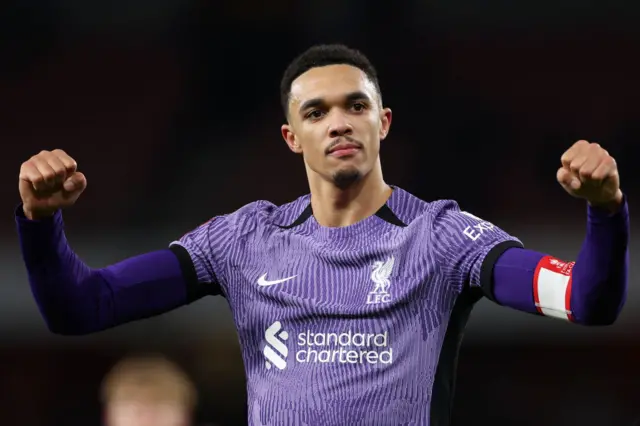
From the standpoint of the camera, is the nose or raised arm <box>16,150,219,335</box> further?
the nose

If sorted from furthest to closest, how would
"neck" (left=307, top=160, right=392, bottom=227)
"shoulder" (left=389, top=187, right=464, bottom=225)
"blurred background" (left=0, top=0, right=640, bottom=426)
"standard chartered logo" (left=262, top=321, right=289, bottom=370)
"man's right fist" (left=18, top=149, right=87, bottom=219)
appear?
"blurred background" (left=0, top=0, right=640, bottom=426), "neck" (left=307, top=160, right=392, bottom=227), "shoulder" (left=389, top=187, right=464, bottom=225), "standard chartered logo" (left=262, top=321, right=289, bottom=370), "man's right fist" (left=18, top=149, right=87, bottom=219)

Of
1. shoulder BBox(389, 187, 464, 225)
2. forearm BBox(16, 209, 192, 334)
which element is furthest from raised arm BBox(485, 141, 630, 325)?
forearm BBox(16, 209, 192, 334)

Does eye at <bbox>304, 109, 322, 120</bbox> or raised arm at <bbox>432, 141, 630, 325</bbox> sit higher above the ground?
eye at <bbox>304, 109, 322, 120</bbox>

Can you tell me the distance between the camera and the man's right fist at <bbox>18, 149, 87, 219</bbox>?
8.77 feet

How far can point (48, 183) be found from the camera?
268 centimetres

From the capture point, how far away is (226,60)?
669 cm

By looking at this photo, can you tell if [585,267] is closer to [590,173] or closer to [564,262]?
[564,262]

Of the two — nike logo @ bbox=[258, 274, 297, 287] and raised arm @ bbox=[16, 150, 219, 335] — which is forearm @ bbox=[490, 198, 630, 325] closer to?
nike logo @ bbox=[258, 274, 297, 287]

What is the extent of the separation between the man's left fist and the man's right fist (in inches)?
47.5

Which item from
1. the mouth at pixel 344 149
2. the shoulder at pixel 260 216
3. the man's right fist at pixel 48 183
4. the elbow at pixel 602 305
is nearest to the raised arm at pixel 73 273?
the man's right fist at pixel 48 183

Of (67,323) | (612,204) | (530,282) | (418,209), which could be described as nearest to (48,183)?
(67,323)

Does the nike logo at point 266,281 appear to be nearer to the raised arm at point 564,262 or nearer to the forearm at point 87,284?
the forearm at point 87,284

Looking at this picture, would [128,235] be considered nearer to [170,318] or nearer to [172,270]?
[170,318]

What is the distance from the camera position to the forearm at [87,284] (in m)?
2.83
